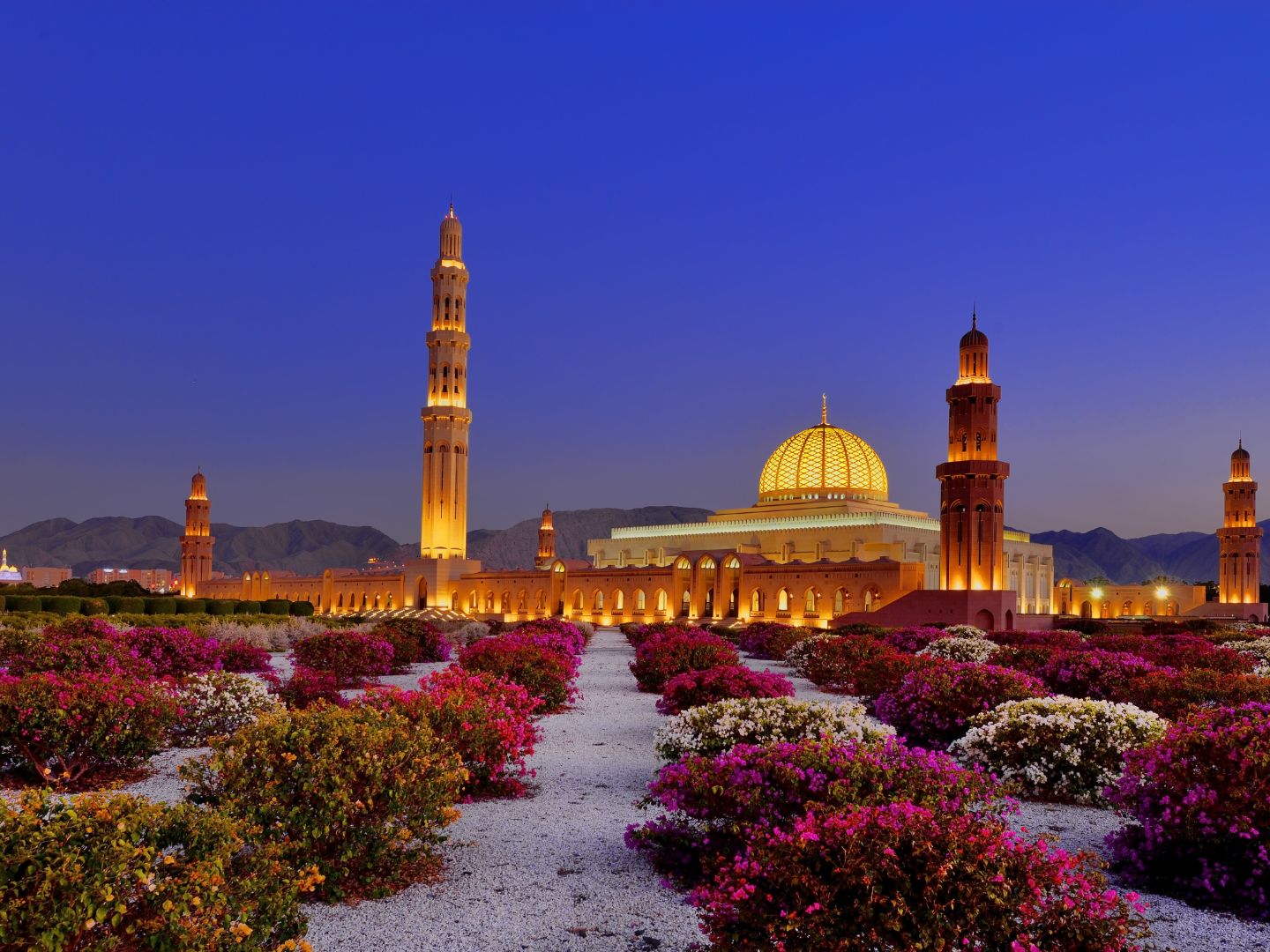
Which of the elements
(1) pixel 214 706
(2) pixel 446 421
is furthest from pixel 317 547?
(1) pixel 214 706

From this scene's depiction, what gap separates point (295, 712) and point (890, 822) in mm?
3914

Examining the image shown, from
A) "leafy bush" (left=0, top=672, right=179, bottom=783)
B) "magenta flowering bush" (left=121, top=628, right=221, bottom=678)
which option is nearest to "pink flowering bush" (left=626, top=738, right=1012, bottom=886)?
"leafy bush" (left=0, top=672, right=179, bottom=783)

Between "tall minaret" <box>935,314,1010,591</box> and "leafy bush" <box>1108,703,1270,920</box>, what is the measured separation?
29598mm

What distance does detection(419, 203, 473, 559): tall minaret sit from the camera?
55594 mm

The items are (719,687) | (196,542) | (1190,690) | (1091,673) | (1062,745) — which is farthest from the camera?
(196,542)

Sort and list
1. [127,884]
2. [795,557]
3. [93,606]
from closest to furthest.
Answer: [127,884], [93,606], [795,557]

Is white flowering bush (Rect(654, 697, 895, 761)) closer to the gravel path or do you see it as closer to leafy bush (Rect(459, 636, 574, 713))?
the gravel path

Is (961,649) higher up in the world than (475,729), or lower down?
lower down

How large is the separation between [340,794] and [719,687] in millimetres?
6573

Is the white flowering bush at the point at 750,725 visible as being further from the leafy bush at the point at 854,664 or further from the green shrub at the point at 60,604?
the green shrub at the point at 60,604

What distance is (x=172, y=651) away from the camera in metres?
13.9

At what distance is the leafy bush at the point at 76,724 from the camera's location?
7.61m

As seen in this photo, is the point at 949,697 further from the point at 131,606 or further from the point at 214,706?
the point at 131,606

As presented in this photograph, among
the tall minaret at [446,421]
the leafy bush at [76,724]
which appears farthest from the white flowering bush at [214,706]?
the tall minaret at [446,421]
